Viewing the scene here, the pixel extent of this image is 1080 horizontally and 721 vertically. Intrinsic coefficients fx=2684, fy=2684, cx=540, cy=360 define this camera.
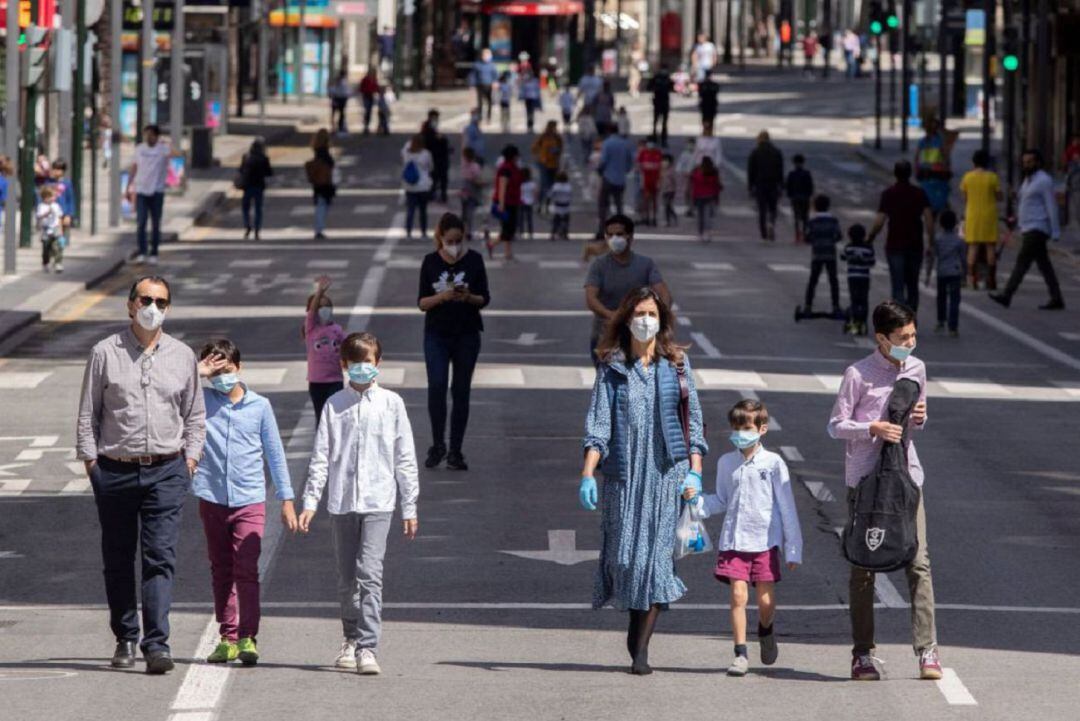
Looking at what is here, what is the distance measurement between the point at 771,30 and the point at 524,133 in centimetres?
6831

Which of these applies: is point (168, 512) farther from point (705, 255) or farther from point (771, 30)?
point (771, 30)

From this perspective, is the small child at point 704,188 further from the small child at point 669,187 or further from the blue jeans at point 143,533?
the blue jeans at point 143,533

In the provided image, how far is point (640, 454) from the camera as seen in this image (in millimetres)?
12188

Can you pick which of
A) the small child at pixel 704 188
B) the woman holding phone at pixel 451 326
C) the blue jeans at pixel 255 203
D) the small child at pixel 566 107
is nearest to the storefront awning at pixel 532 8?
the small child at pixel 566 107

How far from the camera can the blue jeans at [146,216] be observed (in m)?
38.5

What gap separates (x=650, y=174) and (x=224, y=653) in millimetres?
35595

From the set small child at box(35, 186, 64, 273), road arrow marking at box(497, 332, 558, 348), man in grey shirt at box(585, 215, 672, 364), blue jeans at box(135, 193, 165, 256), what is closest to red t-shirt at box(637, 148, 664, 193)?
blue jeans at box(135, 193, 165, 256)

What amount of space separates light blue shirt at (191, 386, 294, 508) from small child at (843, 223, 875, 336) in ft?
58.3

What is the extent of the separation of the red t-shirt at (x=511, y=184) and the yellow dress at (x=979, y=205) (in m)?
9.18

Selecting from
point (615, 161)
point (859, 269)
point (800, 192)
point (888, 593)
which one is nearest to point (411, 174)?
point (615, 161)

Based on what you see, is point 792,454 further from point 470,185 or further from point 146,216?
point 470,185

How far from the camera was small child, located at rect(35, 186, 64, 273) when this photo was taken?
36344 mm

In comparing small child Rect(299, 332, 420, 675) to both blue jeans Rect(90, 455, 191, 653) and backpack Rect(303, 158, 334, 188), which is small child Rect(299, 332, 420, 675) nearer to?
blue jeans Rect(90, 455, 191, 653)

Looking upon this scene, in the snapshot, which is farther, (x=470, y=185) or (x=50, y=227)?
(x=470, y=185)
